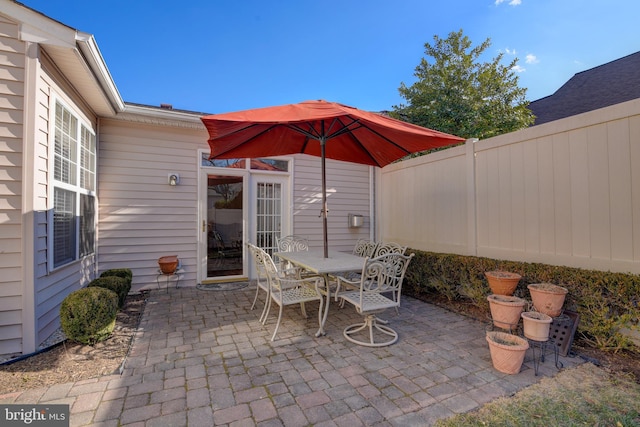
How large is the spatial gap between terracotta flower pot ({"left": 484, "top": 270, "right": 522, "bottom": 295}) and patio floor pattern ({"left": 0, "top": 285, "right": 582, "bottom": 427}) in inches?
17.0

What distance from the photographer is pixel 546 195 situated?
3.22m

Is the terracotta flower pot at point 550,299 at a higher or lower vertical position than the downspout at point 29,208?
lower

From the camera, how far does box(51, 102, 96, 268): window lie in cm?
305

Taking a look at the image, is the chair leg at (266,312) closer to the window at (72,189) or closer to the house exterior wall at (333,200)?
the window at (72,189)

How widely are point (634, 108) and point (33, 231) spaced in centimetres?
528

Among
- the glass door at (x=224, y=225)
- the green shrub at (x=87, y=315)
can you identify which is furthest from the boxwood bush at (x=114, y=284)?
the glass door at (x=224, y=225)

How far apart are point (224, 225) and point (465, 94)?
6459 mm

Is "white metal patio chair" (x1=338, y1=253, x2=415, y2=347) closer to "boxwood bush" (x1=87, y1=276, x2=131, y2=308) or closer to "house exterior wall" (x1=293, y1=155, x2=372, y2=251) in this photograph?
"boxwood bush" (x1=87, y1=276, x2=131, y2=308)

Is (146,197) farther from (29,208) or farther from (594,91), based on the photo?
(594,91)

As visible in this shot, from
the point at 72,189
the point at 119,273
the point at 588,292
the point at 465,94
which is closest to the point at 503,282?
the point at 588,292

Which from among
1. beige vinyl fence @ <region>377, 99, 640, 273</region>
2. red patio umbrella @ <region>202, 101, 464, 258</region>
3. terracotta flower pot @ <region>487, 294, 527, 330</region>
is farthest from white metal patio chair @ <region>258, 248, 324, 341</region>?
beige vinyl fence @ <region>377, 99, 640, 273</region>

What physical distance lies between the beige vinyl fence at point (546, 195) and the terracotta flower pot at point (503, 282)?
0.42 metres

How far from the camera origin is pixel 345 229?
626 cm

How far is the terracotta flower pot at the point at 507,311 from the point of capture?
269 cm
